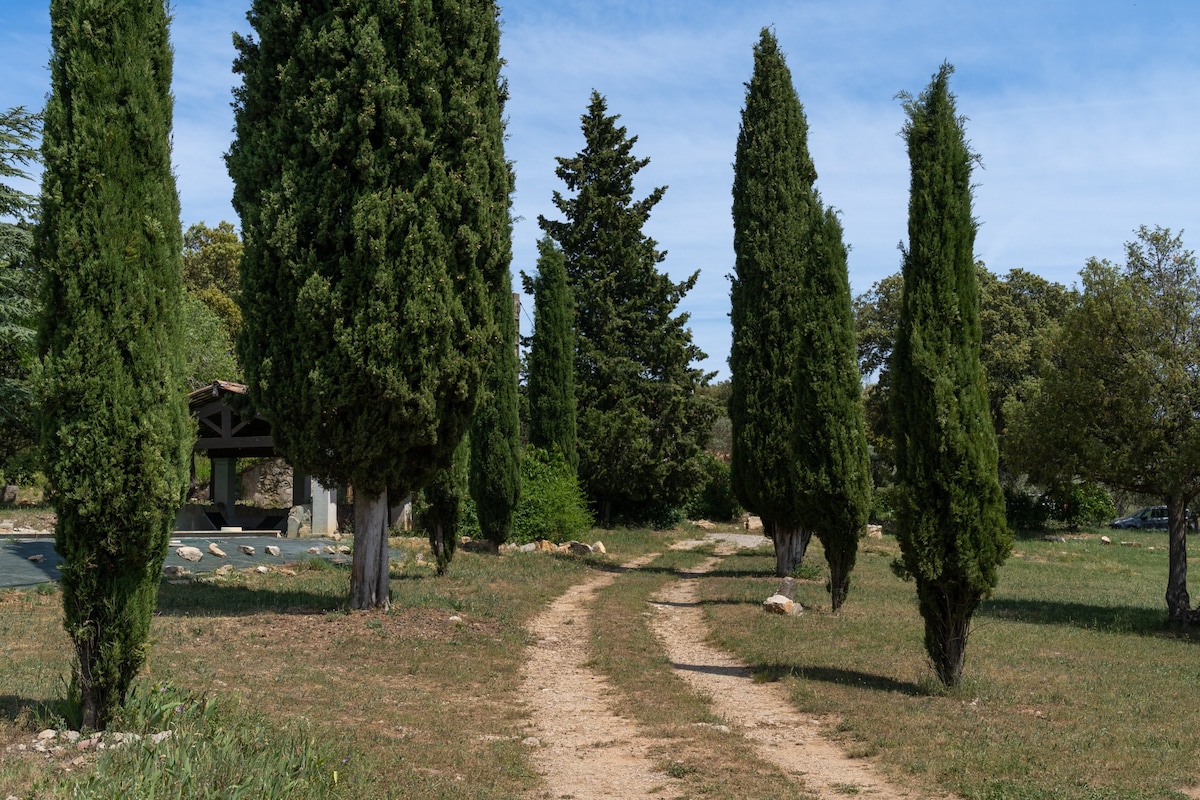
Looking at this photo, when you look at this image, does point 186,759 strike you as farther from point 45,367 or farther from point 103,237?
point 103,237

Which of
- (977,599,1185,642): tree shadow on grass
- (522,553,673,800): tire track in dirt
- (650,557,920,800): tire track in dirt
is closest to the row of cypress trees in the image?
(650,557,920,800): tire track in dirt

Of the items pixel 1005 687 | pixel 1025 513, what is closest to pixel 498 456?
pixel 1005 687

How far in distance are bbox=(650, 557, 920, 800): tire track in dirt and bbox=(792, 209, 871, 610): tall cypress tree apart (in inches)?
107

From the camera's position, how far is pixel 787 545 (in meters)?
20.4

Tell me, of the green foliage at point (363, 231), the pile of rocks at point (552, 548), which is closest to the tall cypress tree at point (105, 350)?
the green foliage at point (363, 231)

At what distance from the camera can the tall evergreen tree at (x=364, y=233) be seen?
11.5m

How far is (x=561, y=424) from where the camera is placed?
2716 cm

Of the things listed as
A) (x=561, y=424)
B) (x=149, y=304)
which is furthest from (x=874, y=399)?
(x=149, y=304)

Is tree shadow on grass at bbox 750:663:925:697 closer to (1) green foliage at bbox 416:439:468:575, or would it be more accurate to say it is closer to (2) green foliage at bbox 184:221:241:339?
(1) green foliage at bbox 416:439:468:575

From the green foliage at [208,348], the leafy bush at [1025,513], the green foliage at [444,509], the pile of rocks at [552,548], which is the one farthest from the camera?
the leafy bush at [1025,513]

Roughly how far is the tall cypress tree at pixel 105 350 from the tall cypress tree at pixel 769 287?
15119 mm

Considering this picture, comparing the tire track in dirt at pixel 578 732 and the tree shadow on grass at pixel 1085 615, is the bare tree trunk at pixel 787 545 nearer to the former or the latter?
the tree shadow on grass at pixel 1085 615

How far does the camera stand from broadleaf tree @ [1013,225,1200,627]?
54.2ft

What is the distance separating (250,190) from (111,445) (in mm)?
6872
